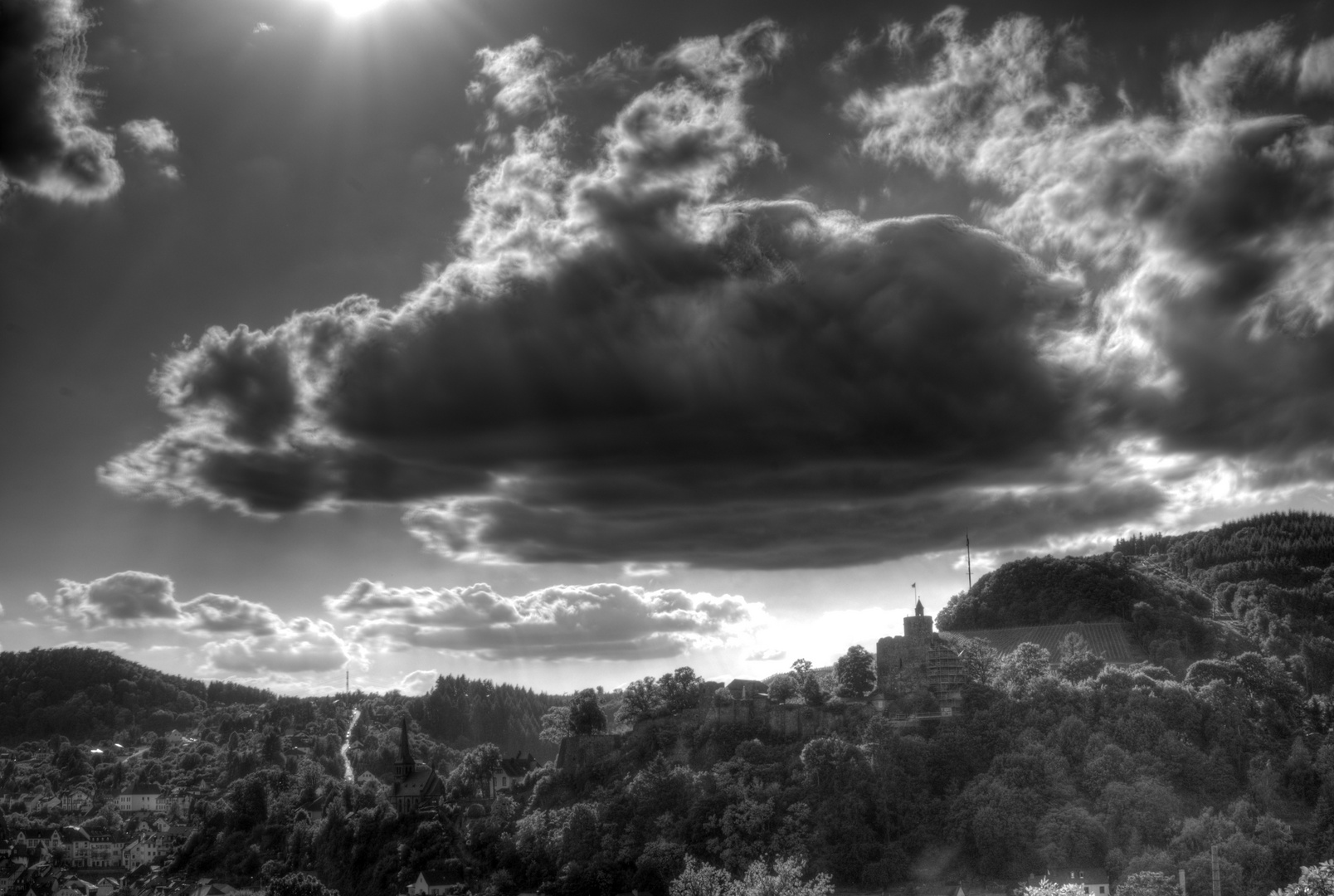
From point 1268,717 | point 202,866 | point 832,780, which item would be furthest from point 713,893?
point 202,866

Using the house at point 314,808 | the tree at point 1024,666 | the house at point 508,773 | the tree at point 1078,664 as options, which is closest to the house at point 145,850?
the house at point 314,808

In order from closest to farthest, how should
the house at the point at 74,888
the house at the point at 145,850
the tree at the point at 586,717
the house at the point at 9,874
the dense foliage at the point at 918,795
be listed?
the dense foliage at the point at 918,795
the tree at the point at 586,717
the house at the point at 74,888
the house at the point at 9,874
the house at the point at 145,850

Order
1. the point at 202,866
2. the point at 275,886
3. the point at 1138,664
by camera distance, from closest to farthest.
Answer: the point at 275,886 → the point at 1138,664 → the point at 202,866

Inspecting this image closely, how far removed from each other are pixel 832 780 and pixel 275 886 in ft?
156

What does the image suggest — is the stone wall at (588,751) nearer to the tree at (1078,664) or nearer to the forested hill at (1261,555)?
the tree at (1078,664)

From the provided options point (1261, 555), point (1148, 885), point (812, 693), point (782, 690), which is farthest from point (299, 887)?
point (1261, 555)

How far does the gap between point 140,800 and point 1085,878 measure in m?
164

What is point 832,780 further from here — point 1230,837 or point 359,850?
point 359,850

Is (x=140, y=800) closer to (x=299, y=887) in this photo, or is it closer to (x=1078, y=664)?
(x=299, y=887)

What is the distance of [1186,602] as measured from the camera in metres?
137

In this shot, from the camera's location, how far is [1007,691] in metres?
90.6

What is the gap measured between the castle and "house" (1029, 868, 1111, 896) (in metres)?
20.4

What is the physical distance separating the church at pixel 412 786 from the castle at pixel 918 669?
4661 centimetres

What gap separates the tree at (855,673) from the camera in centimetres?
10038
